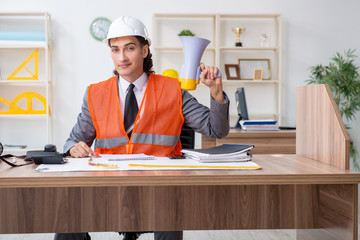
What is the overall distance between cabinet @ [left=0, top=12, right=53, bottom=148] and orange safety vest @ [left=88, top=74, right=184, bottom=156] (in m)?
2.83

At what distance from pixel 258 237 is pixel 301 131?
1535 mm

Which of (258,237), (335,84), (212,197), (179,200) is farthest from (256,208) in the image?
(335,84)

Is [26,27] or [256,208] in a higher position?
[26,27]

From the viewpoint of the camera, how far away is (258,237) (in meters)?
2.96

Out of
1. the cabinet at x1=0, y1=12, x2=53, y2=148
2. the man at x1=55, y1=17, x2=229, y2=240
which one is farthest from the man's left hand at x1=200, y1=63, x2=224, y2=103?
the cabinet at x1=0, y1=12, x2=53, y2=148

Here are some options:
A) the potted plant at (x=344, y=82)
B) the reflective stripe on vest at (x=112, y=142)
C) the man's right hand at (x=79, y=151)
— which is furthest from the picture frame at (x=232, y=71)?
the man's right hand at (x=79, y=151)

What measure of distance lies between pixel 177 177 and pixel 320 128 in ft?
1.99

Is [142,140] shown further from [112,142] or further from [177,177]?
[177,177]

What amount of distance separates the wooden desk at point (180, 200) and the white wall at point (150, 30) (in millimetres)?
3662

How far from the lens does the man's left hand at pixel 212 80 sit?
1.50m

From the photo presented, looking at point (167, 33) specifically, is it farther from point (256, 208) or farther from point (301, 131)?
point (256, 208)

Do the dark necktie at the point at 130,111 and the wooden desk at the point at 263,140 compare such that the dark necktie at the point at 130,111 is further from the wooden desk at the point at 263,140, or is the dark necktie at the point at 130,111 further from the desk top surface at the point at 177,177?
the wooden desk at the point at 263,140

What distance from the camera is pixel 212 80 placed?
1557mm

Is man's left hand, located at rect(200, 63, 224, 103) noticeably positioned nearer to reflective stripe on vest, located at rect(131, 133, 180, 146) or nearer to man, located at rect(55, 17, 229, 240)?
man, located at rect(55, 17, 229, 240)
